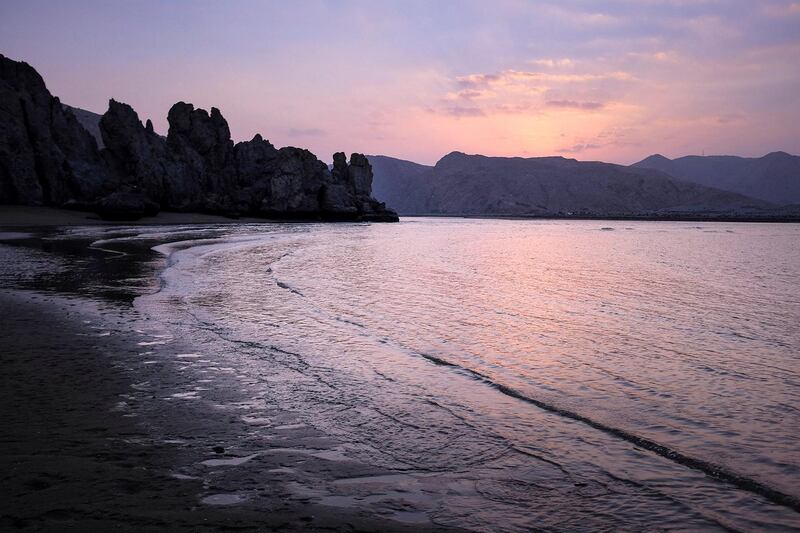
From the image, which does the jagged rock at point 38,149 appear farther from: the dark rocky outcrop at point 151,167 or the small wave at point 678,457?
the small wave at point 678,457

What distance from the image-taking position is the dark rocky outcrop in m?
79.8

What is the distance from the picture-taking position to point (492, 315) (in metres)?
15.7

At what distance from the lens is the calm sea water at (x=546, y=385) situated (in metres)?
5.20

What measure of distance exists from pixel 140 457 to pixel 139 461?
0.36ft

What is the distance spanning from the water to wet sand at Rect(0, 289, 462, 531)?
40 centimetres

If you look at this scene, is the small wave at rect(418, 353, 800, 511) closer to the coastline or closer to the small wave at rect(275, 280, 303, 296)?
the coastline

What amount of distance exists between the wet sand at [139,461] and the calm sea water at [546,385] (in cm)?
89

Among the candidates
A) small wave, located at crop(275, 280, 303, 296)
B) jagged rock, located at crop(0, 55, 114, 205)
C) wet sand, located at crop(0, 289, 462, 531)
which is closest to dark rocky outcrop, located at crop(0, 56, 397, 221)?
jagged rock, located at crop(0, 55, 114, 205)

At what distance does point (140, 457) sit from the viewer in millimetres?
5402

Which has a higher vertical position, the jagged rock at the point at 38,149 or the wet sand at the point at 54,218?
the jagged rock at the point at 38,149

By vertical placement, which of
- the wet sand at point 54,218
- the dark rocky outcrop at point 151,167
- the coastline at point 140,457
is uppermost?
the dark rocky outcrop at point 151,167

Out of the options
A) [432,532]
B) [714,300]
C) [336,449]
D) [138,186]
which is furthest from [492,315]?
[138,186]

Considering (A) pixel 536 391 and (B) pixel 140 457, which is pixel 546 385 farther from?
(B) pixel 140 457

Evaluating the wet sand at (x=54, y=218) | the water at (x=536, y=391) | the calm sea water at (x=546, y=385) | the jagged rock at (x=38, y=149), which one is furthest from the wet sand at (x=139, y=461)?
the jagged rock at (x=38, y=149)
